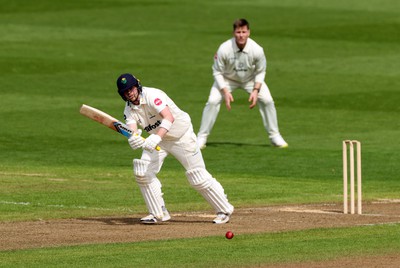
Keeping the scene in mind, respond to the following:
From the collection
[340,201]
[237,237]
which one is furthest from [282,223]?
[340,201]

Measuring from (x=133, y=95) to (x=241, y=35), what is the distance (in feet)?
25.7

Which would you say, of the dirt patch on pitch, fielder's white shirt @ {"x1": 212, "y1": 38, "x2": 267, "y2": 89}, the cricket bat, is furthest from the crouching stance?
fielder's white shirt @ {"x1": 212, "y1": 38, "x2": 267, "y2": 89}

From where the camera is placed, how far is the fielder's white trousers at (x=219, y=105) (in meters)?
23.8

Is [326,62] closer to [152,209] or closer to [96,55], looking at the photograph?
[96,55]

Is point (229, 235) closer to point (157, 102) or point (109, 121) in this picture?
point (157, 102)

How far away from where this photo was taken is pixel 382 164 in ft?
71.3

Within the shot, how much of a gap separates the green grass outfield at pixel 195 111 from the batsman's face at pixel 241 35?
1850 millimetres

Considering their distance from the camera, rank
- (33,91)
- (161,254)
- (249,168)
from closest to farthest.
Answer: (161,254) → (249,168) → (33,91)

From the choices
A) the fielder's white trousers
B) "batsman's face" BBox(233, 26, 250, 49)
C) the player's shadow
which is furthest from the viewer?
the fielder's white trousers

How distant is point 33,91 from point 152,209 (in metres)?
14.7

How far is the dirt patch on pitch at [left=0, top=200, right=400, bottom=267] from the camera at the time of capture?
14.6 m

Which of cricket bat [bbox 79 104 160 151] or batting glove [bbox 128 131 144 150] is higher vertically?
cricket bat [bbox 79 104 160 151]

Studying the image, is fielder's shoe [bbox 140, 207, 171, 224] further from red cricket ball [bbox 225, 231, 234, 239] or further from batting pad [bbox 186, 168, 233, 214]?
red cricket ball [bbox 225, 231, 234, 239]

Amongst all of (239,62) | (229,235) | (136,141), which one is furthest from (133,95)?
(239,62)
